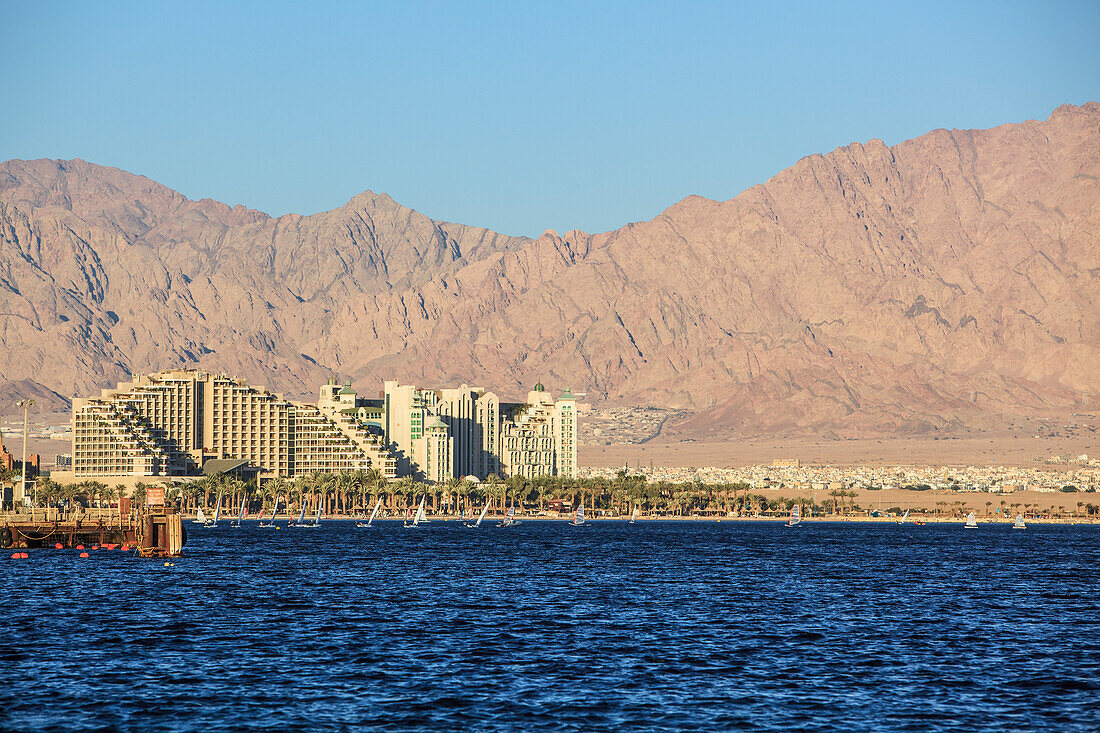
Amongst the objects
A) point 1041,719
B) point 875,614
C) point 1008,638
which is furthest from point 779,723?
point 875,614

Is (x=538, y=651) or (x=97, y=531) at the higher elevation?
(x=97, y=531)

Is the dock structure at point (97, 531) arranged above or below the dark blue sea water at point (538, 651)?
above

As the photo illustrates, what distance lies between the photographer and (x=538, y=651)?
8912 cm

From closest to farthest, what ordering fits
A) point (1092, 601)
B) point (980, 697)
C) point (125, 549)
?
1. point (980, 697)
2. point (1092, 601)
3. point (125, 549)

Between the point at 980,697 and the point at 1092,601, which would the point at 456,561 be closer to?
the point at 1092,601

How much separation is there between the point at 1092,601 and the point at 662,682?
5900 cm

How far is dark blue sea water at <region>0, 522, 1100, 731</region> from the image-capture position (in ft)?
225

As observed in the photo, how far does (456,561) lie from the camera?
580 ft

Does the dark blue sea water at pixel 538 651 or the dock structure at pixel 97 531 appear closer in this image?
the dark blue sea water at pixel 538 651

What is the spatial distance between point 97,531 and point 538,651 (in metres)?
97.3

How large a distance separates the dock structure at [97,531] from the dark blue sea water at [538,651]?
13.0 metres

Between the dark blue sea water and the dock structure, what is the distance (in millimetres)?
12960

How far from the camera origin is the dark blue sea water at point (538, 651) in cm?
6869

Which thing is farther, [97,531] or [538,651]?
[97,531]
